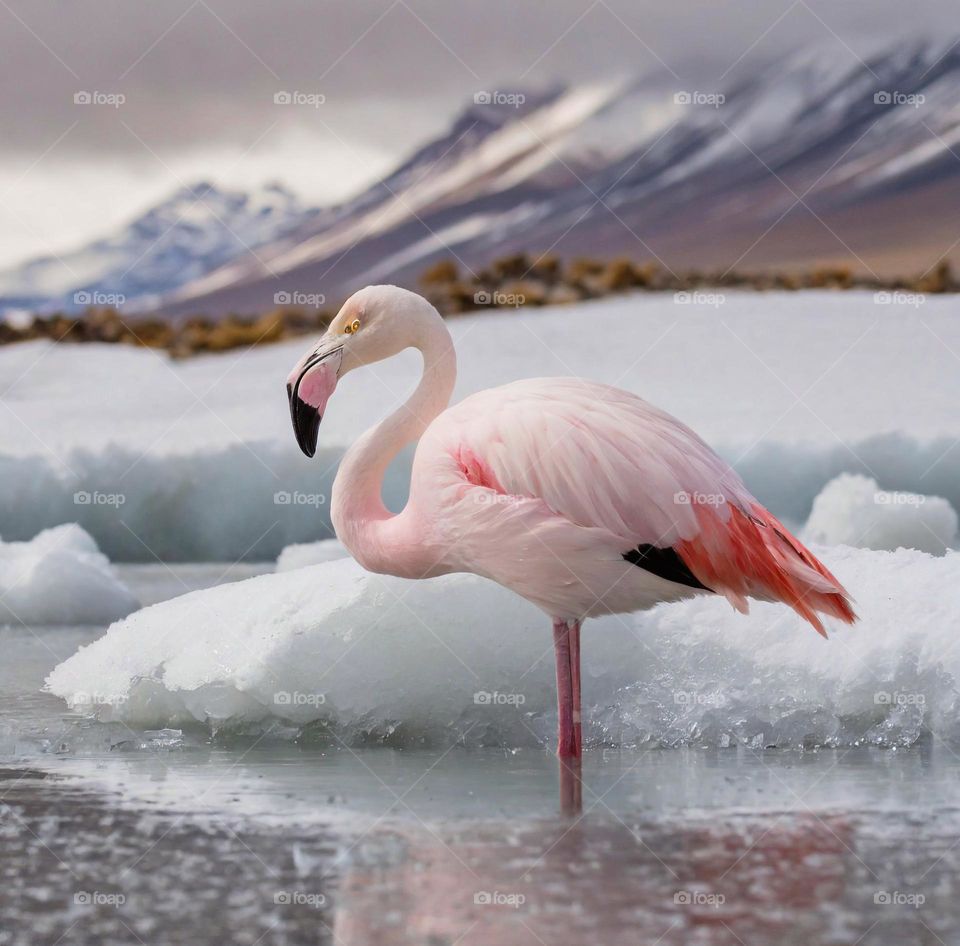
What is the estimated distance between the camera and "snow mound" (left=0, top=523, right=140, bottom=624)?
9.72 meters

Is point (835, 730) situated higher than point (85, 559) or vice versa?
point (85, 559)

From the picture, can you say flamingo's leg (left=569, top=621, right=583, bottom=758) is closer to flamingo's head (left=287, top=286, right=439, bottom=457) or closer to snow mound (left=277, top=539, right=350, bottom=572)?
flamingo's head (left=287, top=286, right=439, bottom=457)

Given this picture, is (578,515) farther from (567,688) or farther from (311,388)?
(311,388)

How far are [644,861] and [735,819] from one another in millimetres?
603

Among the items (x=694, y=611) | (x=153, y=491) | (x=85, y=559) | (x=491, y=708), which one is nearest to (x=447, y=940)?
(x=491, y=708)

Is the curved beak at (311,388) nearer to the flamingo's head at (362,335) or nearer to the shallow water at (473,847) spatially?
the flamingo's head at (362,335)

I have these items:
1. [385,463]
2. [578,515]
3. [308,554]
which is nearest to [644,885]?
[578,515]

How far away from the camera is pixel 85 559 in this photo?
992 centimetres

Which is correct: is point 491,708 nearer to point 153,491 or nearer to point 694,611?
point 694,611

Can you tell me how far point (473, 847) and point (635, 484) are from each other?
1.60 meters

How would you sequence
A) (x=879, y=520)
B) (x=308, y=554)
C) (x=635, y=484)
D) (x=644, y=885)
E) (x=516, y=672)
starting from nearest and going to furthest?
(x=644, y=885) → (x=635, y=484) → (x=516, y=672) → (x=308, y=554) → (x=879, y=520)

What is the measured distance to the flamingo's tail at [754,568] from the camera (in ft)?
16.0

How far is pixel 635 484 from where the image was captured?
4.80 metres

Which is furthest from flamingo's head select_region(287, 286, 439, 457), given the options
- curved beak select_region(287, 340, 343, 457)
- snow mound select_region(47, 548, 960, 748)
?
snow mound select_region(47, 548, 960, 748)
